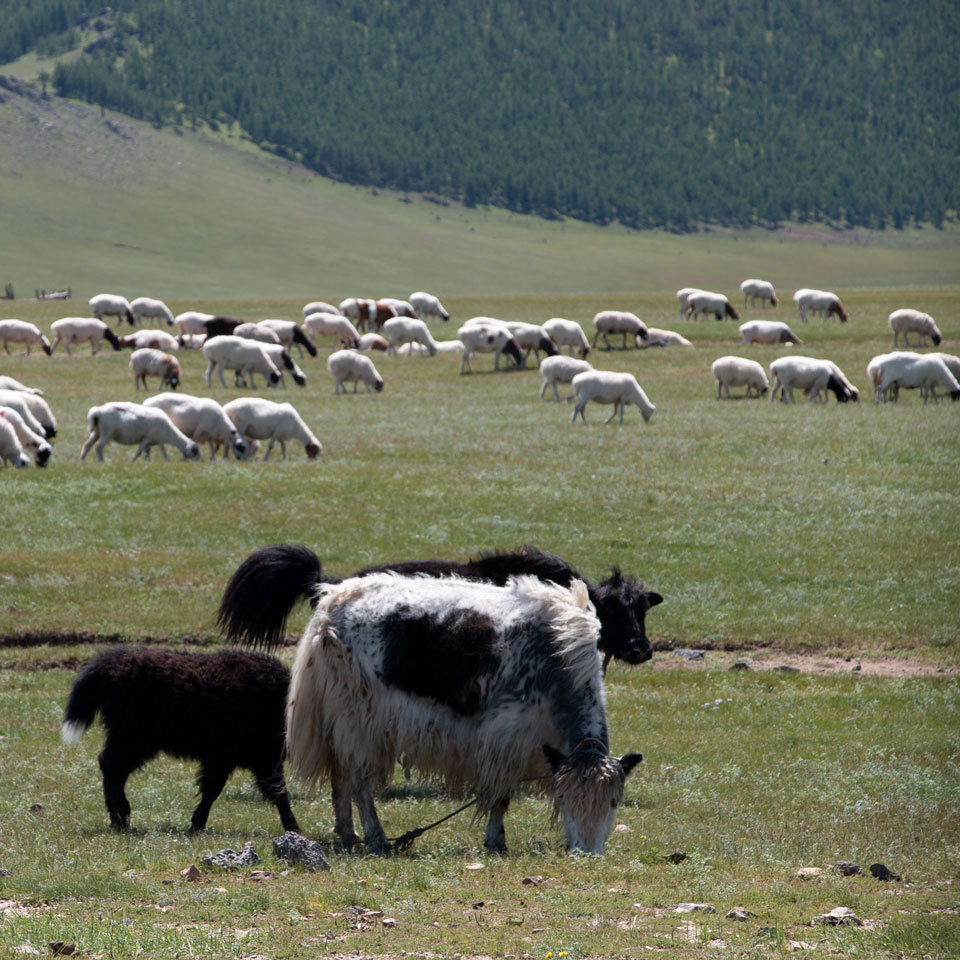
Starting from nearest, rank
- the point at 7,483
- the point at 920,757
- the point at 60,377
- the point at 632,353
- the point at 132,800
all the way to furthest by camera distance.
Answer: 1. the point at 132,800
2. the point at 920,757
3. the point at 7,483
4. the point at 60,377
5. the point at 632,353

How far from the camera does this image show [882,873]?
7.18 meters

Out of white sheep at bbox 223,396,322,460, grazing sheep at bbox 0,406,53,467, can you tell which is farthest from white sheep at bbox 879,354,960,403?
grazing sheep at bbox 0,406,53,467

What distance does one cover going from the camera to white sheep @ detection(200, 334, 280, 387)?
1491 inches

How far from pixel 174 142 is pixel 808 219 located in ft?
294

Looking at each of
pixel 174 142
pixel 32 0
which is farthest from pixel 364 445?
pixel 32 0

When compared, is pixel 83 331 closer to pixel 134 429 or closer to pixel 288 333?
A: pixel 288 333

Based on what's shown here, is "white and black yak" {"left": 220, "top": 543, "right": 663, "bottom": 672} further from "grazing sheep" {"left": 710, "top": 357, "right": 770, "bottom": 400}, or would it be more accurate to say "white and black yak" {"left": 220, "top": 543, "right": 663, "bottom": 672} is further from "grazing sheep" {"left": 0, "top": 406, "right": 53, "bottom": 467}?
"grazing sheep" {"left": 710, "top": 357, "right": 770, "bottom": 400}

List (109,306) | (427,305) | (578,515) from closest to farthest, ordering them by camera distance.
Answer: (578,515)
(109,306)
(427,305)

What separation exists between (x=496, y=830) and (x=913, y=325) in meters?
42.4

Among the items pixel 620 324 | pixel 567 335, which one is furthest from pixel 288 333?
pixel 620 324

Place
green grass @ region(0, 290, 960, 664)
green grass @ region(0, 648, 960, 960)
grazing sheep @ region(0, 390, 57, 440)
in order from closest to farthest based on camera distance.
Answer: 1. green grass @ region(0, 648, 960, 960)
2. green grass @ region(0, 290, 960, 664)
3. grazing sheep @ region(0, 390, 57, 440)

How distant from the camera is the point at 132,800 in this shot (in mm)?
9320

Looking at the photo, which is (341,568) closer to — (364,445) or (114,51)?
(364,445)

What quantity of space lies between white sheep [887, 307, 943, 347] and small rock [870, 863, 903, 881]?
41629 millimetres
